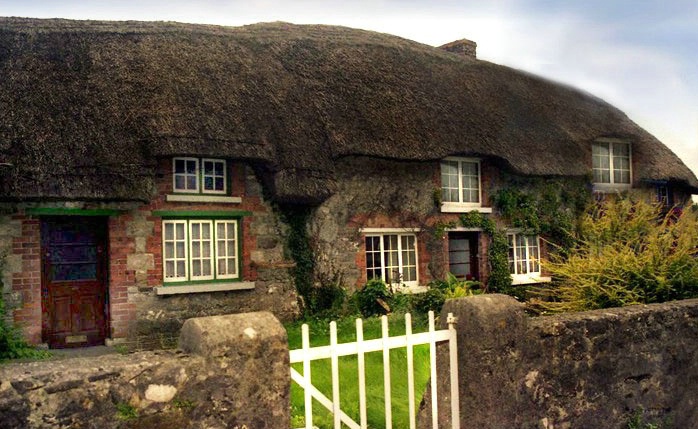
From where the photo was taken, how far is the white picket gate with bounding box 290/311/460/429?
11.4ft

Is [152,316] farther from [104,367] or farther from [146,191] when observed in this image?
[104,367]

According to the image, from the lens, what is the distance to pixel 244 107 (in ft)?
38.7

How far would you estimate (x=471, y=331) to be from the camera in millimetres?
4070

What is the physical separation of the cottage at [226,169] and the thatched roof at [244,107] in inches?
1.5

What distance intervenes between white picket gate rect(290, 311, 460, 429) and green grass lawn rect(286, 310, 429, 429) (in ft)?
5.75

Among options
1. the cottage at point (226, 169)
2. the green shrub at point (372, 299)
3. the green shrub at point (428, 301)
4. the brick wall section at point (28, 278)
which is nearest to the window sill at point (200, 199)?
the cottage at point (226, 169)

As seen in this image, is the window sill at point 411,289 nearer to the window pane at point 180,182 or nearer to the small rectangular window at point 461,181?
the small rectangular window at point 461,181

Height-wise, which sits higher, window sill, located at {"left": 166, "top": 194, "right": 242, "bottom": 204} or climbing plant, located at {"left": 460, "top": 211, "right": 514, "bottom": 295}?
window sill, located at {"left": 166, "top": 194, "right": 242, "bottom": 204}

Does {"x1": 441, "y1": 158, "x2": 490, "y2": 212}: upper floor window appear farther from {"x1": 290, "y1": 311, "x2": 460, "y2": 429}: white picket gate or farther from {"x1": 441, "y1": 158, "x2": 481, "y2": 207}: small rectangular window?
{"x1": 290, "y1": 311, "x2": 460, "y2": 429}: white picket gate

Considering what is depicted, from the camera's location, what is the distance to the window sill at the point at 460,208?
14.2m

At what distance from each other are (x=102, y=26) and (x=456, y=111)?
25.7 feet

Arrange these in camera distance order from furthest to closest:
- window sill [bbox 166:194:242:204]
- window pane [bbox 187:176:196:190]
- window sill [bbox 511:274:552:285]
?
window sill [bbox 511:274:552:285] → window pane [bbox 187:176:196:190] → window sill [bbox 166:194:242:204]

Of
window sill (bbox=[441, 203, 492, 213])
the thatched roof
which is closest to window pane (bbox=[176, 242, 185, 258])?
the thatched roof

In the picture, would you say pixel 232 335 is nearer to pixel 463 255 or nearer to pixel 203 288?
pixel 203 288
